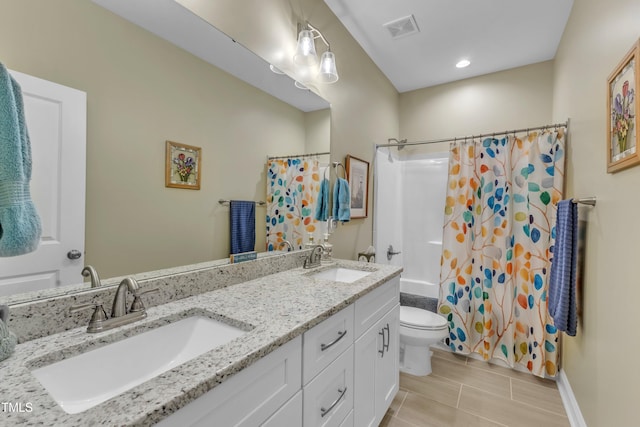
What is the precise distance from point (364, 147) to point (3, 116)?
2.23 m

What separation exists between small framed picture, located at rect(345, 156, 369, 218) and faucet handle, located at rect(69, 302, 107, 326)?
171 cm

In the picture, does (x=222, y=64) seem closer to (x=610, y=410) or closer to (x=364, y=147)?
(x=364, y=147)

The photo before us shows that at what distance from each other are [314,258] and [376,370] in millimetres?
705

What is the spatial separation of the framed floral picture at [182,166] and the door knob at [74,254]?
34 centimetres

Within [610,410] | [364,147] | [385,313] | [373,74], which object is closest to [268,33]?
[364,147]

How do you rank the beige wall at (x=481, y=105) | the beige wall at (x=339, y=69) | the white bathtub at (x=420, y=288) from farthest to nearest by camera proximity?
the white bathtub at (x=420, y=288) → the beige wall at (x=481, y=105) → the beige wall at (x=339, y=69)

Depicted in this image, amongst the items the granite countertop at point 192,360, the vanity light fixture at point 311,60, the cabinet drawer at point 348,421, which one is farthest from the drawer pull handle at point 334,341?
the vanity light fixture at point 311,60

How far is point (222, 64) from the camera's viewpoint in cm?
125

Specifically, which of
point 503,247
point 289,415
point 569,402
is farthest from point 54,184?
point 569,402

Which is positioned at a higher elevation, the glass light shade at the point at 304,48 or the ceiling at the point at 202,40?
the glass light shade at the point at 304,48

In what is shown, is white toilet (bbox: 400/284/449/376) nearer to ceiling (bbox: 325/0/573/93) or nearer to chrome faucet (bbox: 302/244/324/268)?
chrome faucet (bbox: 302/244/324/268)

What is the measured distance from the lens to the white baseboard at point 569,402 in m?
1.58

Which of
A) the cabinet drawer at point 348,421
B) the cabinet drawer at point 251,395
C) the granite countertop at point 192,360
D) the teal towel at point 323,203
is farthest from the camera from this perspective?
the teal towel at point 323,203

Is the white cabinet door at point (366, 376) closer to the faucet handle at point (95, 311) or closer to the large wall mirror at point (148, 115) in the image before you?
the large wall mirror at point (148, 115)
